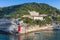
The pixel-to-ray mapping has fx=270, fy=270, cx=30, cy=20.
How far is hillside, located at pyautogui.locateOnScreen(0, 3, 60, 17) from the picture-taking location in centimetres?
3853

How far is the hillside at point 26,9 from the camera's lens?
3853cm

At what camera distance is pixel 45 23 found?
1459 inches

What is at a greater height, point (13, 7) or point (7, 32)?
point (13, 7)

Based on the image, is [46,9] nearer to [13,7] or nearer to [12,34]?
[13,7]

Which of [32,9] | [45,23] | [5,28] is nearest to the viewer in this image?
[5,28]

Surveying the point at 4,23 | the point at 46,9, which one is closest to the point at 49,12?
the point at 46,9

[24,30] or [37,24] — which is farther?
[37,24]

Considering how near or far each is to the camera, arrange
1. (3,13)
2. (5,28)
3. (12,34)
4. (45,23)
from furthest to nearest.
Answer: (3,13)
(45,23)
(5,28)
(12,34)

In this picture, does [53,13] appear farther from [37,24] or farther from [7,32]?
[7,32]

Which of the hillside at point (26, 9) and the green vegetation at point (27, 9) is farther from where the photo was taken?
the green vegetation at point (27, 9)

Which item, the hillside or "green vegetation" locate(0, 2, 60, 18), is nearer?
the hillside

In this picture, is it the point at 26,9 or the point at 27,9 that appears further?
the point at 27,9

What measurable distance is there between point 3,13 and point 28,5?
18.7ft

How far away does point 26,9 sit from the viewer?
40.9 meters
